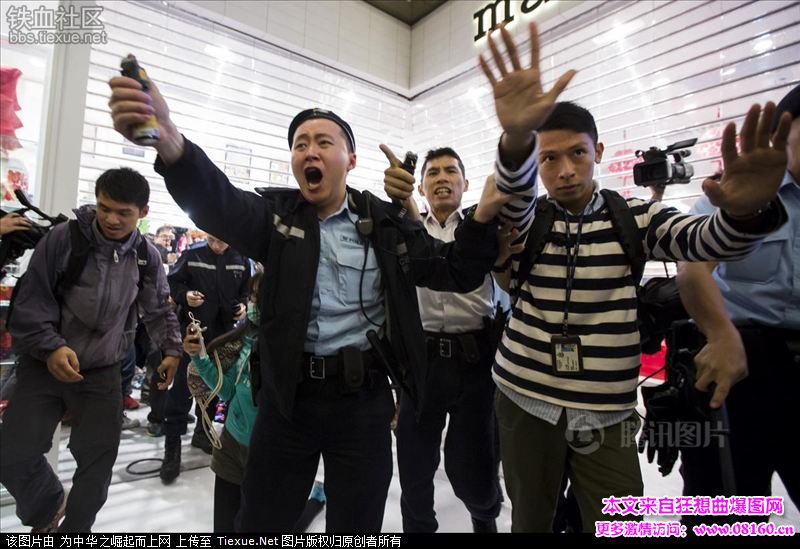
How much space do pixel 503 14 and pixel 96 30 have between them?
3449 millimetres

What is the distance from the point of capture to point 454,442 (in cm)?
187

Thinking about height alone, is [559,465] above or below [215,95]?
below

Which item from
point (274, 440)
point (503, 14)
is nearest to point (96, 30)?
point (274, 440)

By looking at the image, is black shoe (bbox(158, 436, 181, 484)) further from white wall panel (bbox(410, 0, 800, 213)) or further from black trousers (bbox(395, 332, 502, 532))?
white wall panel (bbox(410, 0, 800, 213))

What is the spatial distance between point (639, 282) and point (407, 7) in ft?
16.4

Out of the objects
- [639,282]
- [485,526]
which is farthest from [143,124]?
[485,526]

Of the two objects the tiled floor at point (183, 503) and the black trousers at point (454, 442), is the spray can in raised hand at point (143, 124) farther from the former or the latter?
the tiled floor at point (183, 503)

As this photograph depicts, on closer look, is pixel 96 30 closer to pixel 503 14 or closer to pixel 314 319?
pixel 314 319

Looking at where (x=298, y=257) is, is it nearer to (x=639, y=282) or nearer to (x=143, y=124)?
(x=143, y=124)

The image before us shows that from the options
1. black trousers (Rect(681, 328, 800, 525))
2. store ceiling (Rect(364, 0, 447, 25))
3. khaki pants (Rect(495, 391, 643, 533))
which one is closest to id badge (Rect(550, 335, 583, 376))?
khaki pants (Rect(495, 391, 643, 533))

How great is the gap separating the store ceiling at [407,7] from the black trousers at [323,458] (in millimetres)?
5090

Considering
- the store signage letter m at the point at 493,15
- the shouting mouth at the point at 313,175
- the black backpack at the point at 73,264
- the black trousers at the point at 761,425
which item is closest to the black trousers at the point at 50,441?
the black backpack at the point at 73,264

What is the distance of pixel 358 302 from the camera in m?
1.28

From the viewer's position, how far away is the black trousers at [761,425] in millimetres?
1205
